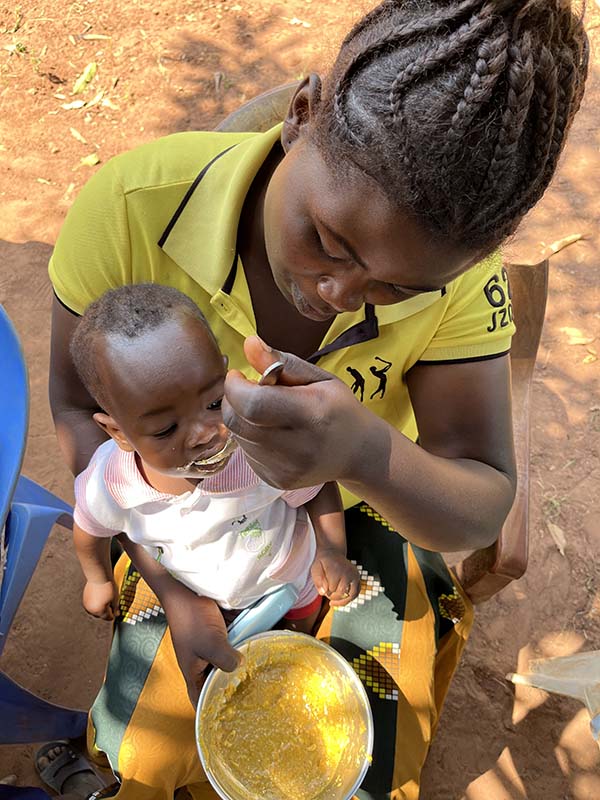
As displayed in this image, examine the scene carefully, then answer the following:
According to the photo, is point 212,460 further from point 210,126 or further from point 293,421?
point 210,126

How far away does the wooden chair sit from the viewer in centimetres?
179

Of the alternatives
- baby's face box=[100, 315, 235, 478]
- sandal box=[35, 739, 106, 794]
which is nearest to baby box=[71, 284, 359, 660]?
baby's face box=[100, 315, 235, 478]

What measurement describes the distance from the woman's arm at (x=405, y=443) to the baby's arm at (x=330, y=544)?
0.25 meters

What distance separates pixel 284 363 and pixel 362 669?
1031 mm

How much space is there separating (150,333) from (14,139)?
3424 mm

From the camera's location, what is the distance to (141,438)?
141cm

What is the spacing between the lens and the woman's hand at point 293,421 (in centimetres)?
101

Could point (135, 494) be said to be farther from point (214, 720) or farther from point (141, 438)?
point (214, 720)

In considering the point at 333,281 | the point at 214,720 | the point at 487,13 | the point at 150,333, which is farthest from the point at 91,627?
the point at 487,13

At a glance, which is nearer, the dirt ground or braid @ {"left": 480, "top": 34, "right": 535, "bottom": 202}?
braid @ {"left": 480, "top": 34, "right": 535, "bottom": 202}

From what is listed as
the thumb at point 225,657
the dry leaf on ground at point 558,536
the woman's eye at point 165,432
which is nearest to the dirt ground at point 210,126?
the dry leaf on ground at point 558,536

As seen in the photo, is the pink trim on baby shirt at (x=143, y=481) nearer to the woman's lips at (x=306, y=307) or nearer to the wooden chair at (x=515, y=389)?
the woman's lips at (x=306, y=307)

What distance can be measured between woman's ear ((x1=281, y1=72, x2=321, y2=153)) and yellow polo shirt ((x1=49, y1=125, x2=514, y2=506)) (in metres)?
0.17

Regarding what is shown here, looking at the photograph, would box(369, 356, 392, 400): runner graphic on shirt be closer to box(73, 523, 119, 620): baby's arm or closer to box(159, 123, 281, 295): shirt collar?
box(159, 123, 281, 295): shirt collar
